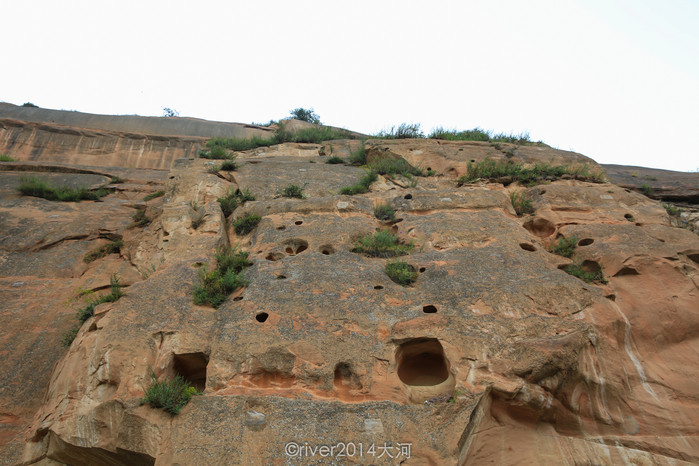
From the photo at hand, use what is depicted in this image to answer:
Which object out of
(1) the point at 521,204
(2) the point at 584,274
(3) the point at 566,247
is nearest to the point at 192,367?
(2) the point at 584,274

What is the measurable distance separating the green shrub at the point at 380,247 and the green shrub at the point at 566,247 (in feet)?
8.52

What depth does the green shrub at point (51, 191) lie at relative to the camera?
1076cm

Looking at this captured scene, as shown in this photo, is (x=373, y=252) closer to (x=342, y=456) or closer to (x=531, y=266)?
(x=531, y=266)

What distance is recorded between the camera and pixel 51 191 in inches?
429

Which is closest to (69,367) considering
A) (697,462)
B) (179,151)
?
(697,462)

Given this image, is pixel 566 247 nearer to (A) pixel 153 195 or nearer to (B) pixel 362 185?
(B) pixel 362 185

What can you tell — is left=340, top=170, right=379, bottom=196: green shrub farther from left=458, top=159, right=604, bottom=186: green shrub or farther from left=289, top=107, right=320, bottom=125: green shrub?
left=289, top=107, right=320, bottom=125: green shrub

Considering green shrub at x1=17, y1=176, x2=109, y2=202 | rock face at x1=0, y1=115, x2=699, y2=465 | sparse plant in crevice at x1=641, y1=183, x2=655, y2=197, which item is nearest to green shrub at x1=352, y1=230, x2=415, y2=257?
rock face at x1=0, y1=115, x2=699, y2=465

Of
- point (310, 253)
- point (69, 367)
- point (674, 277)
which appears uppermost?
point (674, 277)

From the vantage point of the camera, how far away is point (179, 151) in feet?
56.2

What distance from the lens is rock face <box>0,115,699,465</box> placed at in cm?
505

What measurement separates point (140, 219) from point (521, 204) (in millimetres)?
8147

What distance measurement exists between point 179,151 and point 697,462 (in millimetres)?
16651

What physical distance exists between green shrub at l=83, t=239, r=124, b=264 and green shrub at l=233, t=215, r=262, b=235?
246cm
